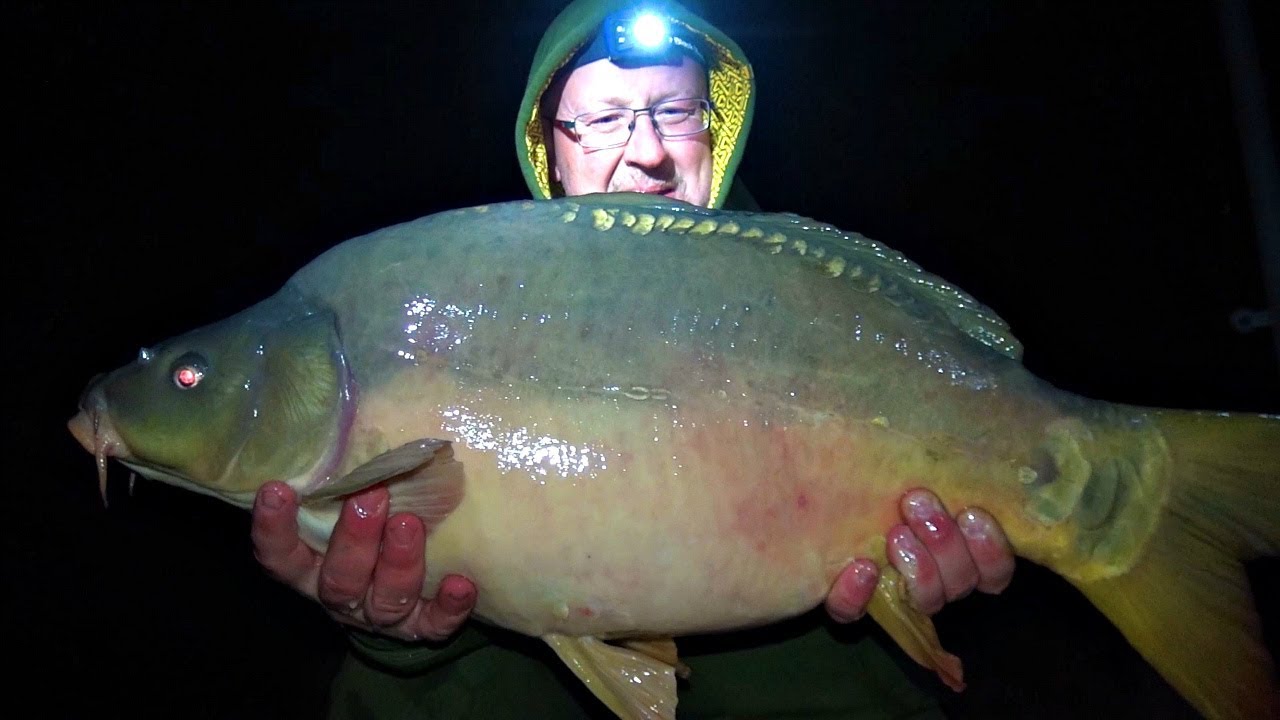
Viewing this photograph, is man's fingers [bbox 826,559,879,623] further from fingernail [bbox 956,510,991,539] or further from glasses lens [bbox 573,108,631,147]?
glasses lens [bbox 573,108,631,147]

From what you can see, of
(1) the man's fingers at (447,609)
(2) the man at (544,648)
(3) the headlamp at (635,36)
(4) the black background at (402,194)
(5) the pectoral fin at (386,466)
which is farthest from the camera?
(4) the black background at (402,194)

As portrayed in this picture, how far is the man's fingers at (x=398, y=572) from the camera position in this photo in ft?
3.69

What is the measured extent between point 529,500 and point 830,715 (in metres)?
0.98

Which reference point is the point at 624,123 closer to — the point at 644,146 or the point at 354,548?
the point at 644,146

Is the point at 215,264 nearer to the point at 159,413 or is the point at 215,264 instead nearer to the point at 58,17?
the point at 58,17

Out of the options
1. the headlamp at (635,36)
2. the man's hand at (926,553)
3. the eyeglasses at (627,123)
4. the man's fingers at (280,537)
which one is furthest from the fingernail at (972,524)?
the headlamp at (635,36)

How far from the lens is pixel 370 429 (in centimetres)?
113

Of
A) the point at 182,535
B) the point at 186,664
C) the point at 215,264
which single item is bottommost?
the point at 186,664

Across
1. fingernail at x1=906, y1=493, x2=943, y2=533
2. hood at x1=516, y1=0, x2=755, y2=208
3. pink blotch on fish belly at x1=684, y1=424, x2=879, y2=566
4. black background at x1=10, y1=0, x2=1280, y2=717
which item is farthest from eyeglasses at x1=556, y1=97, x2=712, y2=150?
black background at x1=10, y1=0, x2=1280, y2=717

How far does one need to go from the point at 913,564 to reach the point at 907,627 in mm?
105

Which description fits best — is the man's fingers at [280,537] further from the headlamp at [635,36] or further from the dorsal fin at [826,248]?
the headlamp at [635,36]

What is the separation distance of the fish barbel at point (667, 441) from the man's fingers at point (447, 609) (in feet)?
0.07

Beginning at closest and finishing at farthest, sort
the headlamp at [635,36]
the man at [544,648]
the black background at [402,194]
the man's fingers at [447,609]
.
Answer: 1. the man's fingers at [447,609]
2. the man at [544,648]
3. the headlamp at [635,36]
4. the black background at [402,194]

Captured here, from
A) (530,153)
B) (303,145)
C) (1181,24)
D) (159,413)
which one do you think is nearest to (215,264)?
(303,145)
